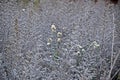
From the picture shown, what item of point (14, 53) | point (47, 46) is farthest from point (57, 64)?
point (47, 46)

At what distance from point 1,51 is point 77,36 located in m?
0.85

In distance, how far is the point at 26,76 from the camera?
7.02 ft

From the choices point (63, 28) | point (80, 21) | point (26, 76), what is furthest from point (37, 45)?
point (80, 21)

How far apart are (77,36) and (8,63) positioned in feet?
3.15

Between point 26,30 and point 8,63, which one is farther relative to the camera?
point 26,30

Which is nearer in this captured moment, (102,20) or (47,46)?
Answer: (47,46)

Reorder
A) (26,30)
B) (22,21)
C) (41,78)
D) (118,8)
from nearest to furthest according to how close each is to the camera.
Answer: (41,78) < (26,30) < (22,21) < (118,8)

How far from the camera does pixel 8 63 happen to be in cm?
240

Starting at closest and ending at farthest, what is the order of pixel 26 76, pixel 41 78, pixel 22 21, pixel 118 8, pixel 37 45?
pixel 26 76 → pixel 41 78 → pixel 37 45 → pixel 22 21 → pixel 118 8

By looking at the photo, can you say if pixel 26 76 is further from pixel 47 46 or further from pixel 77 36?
pixel 77 36

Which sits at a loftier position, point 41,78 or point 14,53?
point 14,53

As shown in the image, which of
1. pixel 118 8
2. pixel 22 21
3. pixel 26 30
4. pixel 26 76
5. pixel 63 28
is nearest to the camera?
pixel 26 76

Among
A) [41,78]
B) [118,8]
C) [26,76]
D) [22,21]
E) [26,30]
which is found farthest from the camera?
[118,8]

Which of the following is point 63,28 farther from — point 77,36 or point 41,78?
point 41,78
